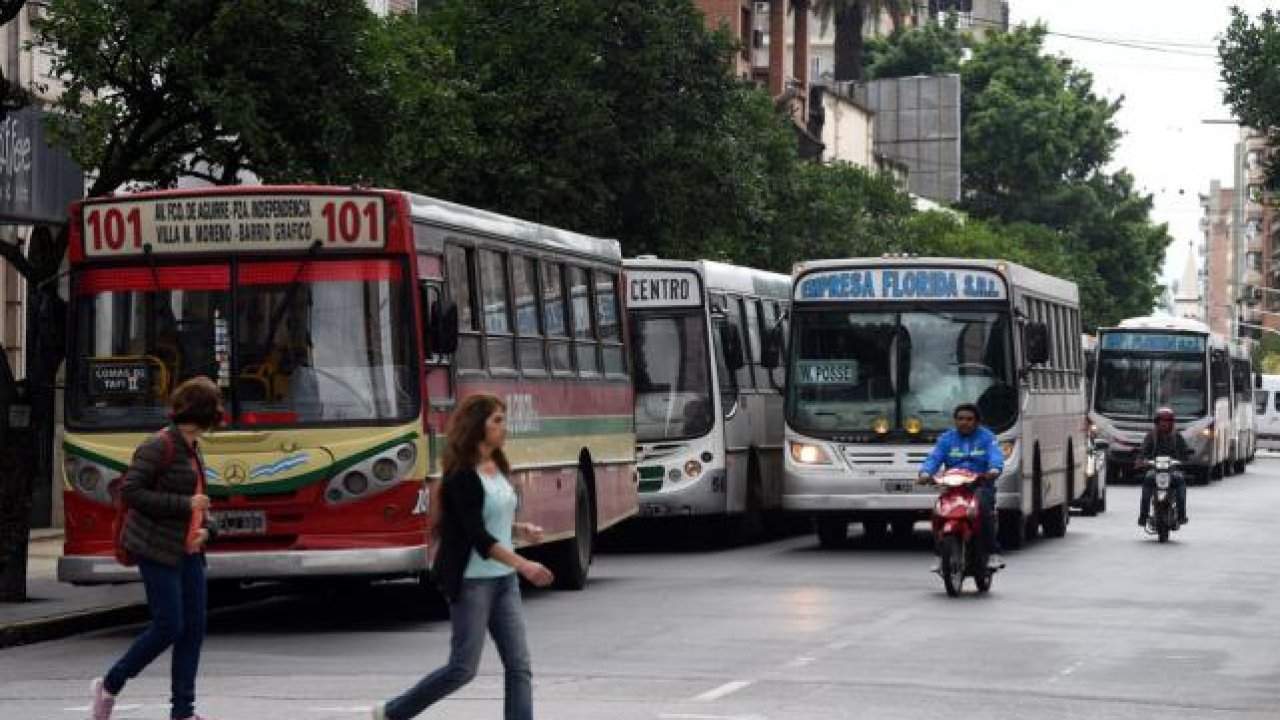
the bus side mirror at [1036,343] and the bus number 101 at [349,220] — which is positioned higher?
the bus number 101 at [349,220]

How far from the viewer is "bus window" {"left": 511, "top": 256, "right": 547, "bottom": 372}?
21.4 metres

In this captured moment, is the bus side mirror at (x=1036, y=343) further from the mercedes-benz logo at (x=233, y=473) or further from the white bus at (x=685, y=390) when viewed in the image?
the mercedes-benz logo at (x=233, y=473)

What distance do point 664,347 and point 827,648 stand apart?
1179 cm

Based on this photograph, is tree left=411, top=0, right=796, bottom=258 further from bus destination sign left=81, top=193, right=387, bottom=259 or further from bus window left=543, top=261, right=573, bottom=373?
bus destination sign left=81, top=193, right=387, bottom=259

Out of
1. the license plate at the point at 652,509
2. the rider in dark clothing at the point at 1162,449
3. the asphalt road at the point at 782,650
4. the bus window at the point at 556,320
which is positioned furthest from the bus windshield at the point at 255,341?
the rider in dark clothing at the point at 1162,449

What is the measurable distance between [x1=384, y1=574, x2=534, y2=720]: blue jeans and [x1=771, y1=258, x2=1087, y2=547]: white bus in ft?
55.3

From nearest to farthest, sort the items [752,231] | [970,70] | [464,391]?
[464,391]
[752,231]
[970,70]

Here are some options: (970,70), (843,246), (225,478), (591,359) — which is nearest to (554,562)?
(591,359)

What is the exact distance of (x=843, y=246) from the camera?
59906 millimetres

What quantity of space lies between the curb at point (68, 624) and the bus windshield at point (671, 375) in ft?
30.4

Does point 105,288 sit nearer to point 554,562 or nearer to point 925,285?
point 554,562

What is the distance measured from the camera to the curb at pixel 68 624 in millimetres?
17984

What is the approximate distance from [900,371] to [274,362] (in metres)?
10.9

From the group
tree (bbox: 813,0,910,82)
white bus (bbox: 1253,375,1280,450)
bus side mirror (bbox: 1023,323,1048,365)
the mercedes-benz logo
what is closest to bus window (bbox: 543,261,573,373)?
the mercedes-benz logo
